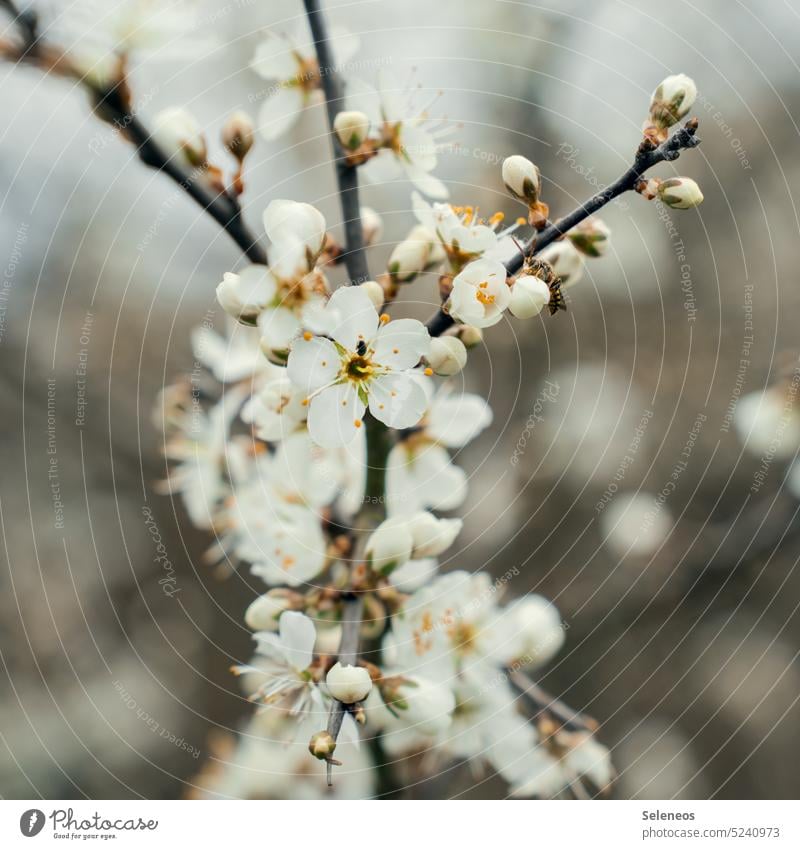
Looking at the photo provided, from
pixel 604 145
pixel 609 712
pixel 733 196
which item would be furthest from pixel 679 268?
pixel 609 712

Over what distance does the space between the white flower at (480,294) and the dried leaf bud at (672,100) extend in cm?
18

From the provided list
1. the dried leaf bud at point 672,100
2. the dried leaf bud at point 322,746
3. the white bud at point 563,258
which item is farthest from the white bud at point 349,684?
the dried leaf bud at point 672,100

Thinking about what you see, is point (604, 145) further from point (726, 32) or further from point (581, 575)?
point (581, 575)

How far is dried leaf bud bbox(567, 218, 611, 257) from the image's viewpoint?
1.93 ft

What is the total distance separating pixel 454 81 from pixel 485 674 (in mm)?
831

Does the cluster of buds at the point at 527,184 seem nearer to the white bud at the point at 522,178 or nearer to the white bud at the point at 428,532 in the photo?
the white bud at the point at 522,178

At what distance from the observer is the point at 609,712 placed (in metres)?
1.24

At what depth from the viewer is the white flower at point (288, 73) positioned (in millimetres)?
656

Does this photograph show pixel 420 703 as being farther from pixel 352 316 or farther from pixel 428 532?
pixel 352 316
